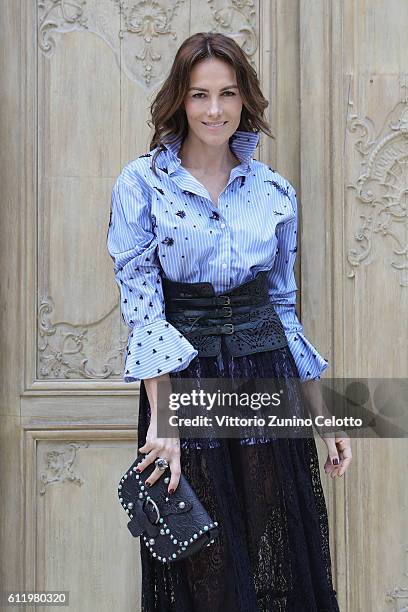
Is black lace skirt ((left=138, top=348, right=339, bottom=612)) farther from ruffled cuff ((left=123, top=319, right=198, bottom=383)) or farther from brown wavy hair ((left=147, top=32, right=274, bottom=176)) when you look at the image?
brown wavy hair ((left=147, top=32, right=274, bottom=176))

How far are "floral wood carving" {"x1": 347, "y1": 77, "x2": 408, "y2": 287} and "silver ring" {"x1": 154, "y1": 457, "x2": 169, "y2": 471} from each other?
1.07m

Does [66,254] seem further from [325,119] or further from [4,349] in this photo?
[325,119]

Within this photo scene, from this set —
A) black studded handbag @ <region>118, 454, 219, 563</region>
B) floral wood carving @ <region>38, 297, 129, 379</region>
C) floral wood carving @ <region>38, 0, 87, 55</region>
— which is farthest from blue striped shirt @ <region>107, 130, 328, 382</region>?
floral wood carving @ <region>38, 0, 87, 55</region>

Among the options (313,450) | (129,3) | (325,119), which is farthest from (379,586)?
(129,3)

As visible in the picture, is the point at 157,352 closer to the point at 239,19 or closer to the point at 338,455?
the point at 338,455

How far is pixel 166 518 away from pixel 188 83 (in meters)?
0.98

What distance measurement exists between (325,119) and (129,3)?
0.70m

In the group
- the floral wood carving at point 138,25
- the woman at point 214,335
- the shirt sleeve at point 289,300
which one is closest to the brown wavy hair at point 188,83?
the woman at point 214,335

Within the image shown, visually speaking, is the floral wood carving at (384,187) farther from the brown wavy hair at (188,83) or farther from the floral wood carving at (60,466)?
the floral wood carving at (60,466)

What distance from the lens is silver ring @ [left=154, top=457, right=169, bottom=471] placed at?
76.7 inches

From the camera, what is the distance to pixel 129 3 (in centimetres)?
277

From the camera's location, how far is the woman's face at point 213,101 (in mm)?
2064

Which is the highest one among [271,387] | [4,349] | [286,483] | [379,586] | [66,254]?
[66,254]

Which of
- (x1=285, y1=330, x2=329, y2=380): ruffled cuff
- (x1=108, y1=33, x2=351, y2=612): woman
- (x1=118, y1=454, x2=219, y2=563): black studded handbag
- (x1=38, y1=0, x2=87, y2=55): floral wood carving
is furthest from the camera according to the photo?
(x1=38, y1=0, x2=87, y2=55): floral wood carving
